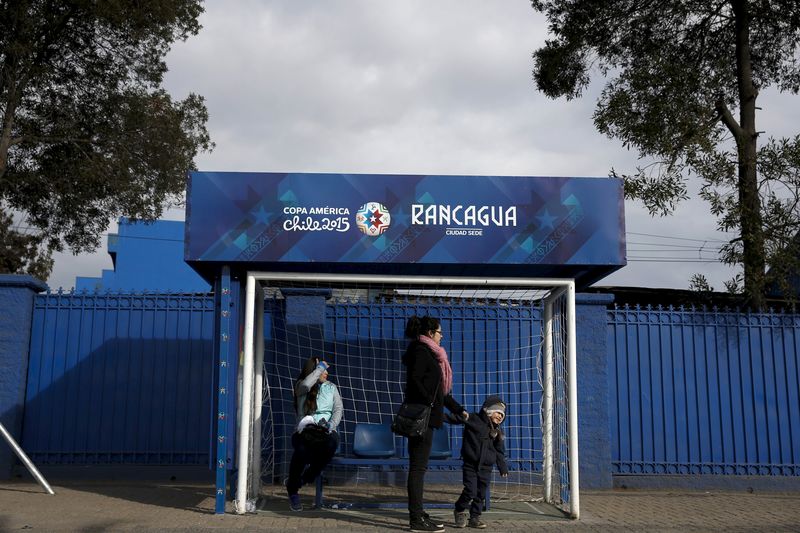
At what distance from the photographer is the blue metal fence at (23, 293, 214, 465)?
35.1 feet

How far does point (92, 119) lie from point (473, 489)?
11.8 metres

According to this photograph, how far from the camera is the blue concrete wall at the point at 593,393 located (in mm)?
10445

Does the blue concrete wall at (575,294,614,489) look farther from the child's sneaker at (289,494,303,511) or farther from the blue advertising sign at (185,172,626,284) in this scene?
the child's sneaker at (289,494,303,511)

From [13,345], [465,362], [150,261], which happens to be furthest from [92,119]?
[150,261]

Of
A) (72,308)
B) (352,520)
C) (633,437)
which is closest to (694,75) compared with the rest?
(633,437)

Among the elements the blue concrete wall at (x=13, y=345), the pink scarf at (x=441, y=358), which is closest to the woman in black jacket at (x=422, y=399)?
the pink scarf at (x=441, y=358)

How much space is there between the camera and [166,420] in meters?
10.8

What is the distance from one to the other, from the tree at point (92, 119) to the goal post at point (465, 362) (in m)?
6.77

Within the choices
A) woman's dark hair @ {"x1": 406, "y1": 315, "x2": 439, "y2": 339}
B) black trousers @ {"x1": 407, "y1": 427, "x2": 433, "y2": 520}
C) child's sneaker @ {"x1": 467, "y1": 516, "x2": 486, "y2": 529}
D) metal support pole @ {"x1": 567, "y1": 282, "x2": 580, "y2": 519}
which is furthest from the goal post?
black trousers @ {"x1": 407, "y1": 427, "x2": 433, "y2": 520}

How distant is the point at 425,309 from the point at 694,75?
598cm

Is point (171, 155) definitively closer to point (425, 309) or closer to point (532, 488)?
point (425, 309)

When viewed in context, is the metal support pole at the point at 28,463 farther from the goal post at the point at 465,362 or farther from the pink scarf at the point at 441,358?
the pink scarf at the point at 441,358

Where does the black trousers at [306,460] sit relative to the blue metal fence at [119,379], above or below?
below

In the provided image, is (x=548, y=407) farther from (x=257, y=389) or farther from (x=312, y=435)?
(x=257, y=389)
